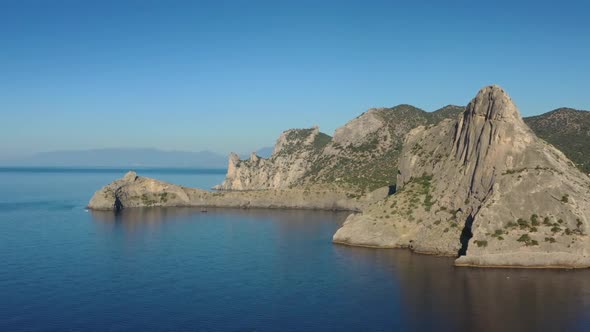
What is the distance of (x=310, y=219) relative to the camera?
566 feet

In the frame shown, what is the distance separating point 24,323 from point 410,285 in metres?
54.0

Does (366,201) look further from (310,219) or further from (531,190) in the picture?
(531,190)

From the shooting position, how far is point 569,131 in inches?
6905

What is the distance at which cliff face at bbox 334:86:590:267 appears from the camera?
93.1 m

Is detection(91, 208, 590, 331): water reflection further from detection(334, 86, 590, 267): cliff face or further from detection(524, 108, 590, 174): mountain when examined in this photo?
detection(524, 108, 590, 174): mountain

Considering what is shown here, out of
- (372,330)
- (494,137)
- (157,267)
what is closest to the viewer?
(372,330)

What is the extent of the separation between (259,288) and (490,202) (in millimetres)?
46320

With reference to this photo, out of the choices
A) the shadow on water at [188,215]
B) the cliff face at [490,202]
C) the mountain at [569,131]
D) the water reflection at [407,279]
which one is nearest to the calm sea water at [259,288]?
the water reflection at [407,279]

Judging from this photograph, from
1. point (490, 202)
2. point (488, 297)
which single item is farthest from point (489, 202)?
point (488, 297)

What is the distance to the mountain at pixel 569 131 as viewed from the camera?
155 metres

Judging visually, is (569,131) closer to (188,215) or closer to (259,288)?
(188,215)

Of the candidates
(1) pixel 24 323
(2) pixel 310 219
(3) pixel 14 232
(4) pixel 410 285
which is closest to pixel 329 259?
(4) pixel 410 285

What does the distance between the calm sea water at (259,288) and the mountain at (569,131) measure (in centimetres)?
7560

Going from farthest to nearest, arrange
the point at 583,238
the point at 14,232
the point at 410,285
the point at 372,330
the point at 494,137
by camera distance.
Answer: the point at 14,232, the point at 494,137, the point at 583,238, the point at 410,285, the point at 372,330
